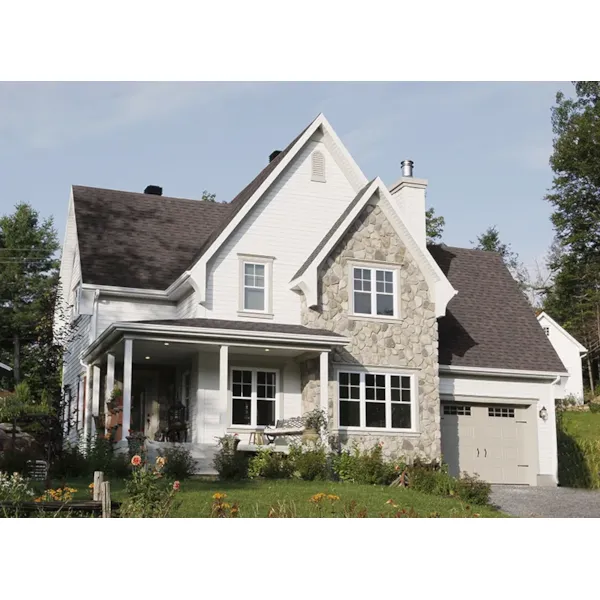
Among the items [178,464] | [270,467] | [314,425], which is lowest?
[270,467]

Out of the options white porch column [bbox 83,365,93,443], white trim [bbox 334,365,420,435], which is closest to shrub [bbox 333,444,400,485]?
white trim [bbox 334,365,420,435]

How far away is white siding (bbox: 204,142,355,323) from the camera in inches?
865

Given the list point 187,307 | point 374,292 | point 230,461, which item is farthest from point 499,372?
point 230,461

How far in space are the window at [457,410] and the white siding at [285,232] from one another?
4882mm

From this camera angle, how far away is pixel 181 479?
17.8 m

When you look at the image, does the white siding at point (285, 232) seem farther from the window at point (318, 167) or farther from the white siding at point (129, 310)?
the white siding at point (129, 310)

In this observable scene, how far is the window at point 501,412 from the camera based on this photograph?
24266mm

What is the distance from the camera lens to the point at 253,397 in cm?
2175

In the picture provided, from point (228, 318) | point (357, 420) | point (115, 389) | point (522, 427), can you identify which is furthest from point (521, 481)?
point (115, 389)

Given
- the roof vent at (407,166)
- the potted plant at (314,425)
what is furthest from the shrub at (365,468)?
the roof vent at (407,166)

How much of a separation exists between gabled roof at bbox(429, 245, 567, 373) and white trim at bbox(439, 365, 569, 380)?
0.14 meters

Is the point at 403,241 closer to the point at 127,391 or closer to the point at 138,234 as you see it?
the point at 138,234

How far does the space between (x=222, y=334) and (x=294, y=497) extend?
580cm

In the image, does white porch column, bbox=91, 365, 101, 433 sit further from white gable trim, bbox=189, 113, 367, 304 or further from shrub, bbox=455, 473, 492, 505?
shrub, bbox=455, 473, 492, 505
